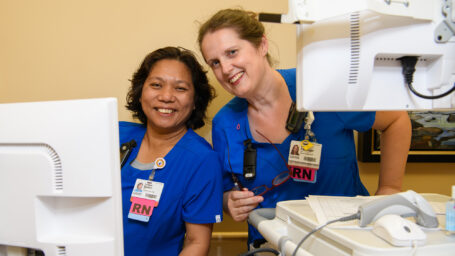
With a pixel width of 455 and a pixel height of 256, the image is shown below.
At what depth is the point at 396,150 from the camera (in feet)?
4.25

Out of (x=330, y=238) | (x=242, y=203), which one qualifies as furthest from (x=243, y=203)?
(x=330, y=238)

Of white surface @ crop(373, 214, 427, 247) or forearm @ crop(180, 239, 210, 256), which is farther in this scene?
forearm @ crop(180, 239, 210, 256)

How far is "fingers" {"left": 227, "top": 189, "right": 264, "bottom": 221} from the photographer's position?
1.20 meters

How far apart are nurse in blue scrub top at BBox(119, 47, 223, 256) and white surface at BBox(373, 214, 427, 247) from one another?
0.76 metres

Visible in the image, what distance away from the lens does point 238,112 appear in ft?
4.67

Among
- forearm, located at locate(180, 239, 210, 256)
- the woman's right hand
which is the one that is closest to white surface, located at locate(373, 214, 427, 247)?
the woman's right hand

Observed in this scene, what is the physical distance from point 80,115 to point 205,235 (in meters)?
0.92

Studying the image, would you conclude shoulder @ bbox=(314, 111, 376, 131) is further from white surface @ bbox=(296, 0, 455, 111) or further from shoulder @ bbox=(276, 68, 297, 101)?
white surface @ bbox=(296, 0, 455, 111)

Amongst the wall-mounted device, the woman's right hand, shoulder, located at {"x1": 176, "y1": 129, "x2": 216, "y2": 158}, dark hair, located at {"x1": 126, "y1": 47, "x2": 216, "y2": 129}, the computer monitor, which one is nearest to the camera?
the computer monitor

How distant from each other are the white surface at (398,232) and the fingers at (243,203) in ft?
1.91

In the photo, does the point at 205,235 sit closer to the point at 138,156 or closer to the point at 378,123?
the point at 138,156

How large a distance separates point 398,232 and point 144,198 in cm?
96

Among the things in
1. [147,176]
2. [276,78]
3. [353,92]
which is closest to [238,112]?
[276,78]

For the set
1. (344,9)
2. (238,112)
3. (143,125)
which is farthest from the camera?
(143,125)
